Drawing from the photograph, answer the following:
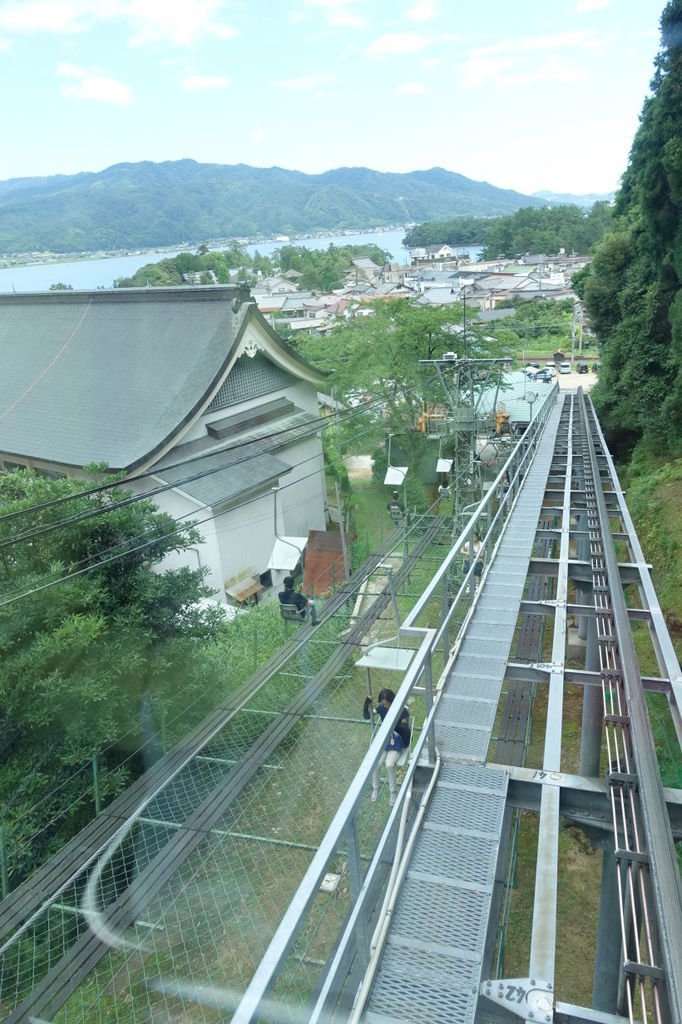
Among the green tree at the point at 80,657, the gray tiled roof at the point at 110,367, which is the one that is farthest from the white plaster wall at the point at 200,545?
the green tree at the point at 80,657

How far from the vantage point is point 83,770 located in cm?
489

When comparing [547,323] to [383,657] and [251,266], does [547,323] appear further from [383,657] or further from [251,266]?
[383,657]

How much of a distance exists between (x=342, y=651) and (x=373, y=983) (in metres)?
5.25

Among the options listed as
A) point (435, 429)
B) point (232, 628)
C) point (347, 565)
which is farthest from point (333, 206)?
point (232, 628)

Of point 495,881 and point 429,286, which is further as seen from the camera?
point 429,286

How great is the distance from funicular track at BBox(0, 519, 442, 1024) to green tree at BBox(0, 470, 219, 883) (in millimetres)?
441

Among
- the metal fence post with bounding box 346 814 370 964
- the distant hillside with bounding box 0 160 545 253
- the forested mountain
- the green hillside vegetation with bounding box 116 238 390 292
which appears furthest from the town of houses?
the metal fence post with bounding box 346 814 370 964

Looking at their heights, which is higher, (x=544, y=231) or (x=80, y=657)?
(x=544, y=231)

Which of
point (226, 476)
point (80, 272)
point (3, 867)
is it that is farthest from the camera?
point (80, 272)

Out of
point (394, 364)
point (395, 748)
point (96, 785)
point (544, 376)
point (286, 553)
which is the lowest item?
point (286, 553)

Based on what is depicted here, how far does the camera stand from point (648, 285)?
13.8m

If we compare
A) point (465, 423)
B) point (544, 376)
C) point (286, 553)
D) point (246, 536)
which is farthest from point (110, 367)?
point (544, 376)

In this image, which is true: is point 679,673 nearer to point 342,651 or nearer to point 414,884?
point 414,884

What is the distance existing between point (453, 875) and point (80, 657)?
12.0 ft
